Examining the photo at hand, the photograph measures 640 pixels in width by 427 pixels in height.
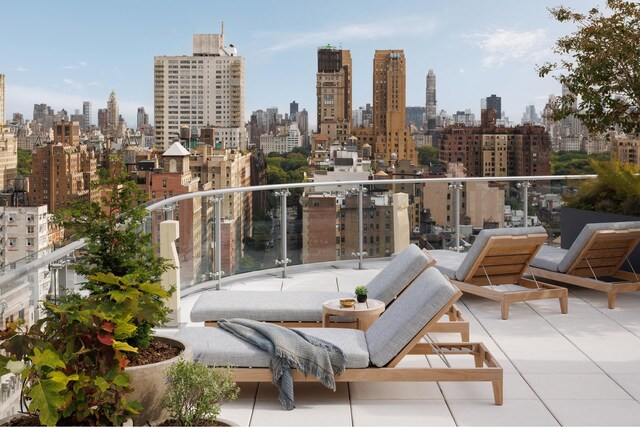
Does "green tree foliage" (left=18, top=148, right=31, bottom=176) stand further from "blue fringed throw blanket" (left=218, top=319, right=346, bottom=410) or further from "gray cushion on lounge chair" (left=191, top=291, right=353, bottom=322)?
"blue fringed throw blanket" (left=218, top=319, right=346, bottom=410)

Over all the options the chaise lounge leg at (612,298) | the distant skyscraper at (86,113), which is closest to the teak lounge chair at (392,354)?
the chaise lounge leg at (612,298)

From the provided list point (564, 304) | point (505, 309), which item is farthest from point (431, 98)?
point (505, 309)

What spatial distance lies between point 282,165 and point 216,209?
5730cm

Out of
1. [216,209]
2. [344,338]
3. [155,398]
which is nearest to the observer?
[155,398]

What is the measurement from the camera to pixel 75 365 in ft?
10.1

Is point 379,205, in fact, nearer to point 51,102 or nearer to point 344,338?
point 344,338

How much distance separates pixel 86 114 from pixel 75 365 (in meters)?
89.1

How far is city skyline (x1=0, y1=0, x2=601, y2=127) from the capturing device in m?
83.8

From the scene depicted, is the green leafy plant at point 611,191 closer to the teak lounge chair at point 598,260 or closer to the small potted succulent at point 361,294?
the teak lounge chair at point 598,260

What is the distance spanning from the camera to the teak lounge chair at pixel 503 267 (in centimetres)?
690

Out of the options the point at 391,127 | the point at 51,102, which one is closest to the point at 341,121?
Answer: the point at 391,127

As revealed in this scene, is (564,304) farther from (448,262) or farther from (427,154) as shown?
(427,154)

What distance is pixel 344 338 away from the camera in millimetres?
4785

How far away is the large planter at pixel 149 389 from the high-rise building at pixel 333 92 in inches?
3218
